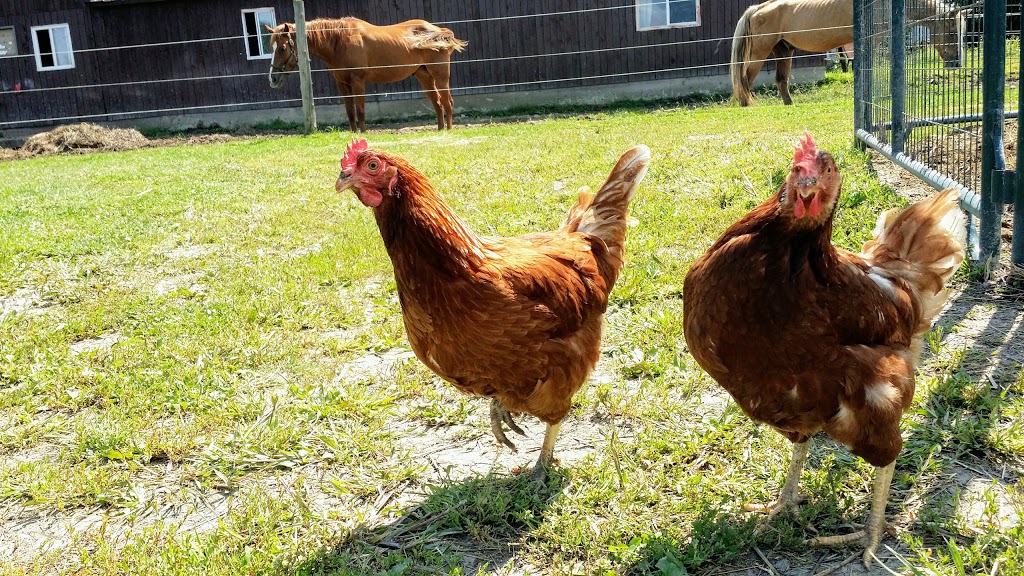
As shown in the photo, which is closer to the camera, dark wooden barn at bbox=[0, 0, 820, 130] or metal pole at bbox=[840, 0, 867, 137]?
metal pole at bbox=[840, 0, 867, 137]

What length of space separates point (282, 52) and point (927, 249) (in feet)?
49.5

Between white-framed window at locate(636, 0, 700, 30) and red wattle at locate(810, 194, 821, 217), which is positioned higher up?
white-framed window at locate(636, 0, 700, 30)

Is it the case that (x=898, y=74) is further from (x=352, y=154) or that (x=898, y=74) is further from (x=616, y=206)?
(x=352, y=154)

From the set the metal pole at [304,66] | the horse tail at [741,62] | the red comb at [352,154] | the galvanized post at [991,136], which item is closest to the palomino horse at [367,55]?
the metal pole at [304,66]

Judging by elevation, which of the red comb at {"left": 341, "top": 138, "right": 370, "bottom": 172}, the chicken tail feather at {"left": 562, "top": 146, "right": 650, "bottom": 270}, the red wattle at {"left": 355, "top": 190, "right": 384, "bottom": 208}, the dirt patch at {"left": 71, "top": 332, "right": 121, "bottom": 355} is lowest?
the dirt patch at {"left": 71, "top": 332, "right": 121, "bottom": 355}

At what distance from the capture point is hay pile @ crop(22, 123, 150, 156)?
51.1 feet

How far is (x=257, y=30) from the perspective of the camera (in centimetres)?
2072

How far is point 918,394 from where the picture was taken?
352 centimetres

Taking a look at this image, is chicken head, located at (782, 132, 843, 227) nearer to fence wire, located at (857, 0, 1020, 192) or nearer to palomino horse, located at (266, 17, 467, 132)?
fence wire, located at (857, 0, 1020, 192)

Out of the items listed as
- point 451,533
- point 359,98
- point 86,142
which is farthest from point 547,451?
Answer: point 86,142

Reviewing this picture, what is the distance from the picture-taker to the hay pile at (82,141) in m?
15.6

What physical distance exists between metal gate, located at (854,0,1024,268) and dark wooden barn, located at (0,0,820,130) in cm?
1131

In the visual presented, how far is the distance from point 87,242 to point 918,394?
6806mm

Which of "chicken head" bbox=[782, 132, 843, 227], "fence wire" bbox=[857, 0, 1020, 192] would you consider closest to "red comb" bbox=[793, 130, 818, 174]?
"chicken head" bbox=[782, 132, 843, 227]
